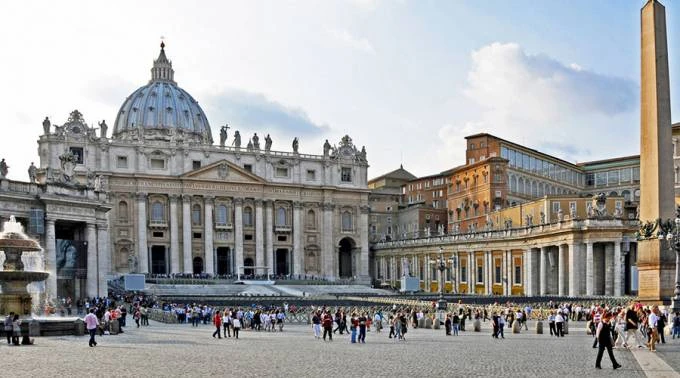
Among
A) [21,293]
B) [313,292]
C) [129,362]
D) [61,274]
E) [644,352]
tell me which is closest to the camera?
[129,362]

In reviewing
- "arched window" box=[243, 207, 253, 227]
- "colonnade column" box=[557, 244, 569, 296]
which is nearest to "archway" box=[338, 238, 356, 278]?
"arched window" box=[243, 207, 253, 227]

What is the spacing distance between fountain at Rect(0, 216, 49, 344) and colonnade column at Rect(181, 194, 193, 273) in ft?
195

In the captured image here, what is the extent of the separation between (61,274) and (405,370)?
33182mm

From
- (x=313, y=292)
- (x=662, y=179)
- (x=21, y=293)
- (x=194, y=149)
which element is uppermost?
(x=194, y=149)

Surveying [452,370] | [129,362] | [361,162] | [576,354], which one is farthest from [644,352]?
[361,162]

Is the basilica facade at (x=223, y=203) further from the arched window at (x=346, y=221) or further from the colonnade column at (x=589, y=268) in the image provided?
the colonnade column at (x=589, y=268)

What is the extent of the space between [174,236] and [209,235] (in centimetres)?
374

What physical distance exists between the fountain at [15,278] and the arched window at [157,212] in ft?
195

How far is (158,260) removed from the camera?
3477 inches

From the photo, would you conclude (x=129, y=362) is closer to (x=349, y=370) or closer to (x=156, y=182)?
(x=349, y=370)

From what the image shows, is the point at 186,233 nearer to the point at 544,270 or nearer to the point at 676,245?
the point at 544,270

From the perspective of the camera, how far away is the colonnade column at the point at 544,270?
61.2 meters

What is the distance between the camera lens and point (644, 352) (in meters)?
20.4

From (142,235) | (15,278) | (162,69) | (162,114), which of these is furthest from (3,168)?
(162,69)
